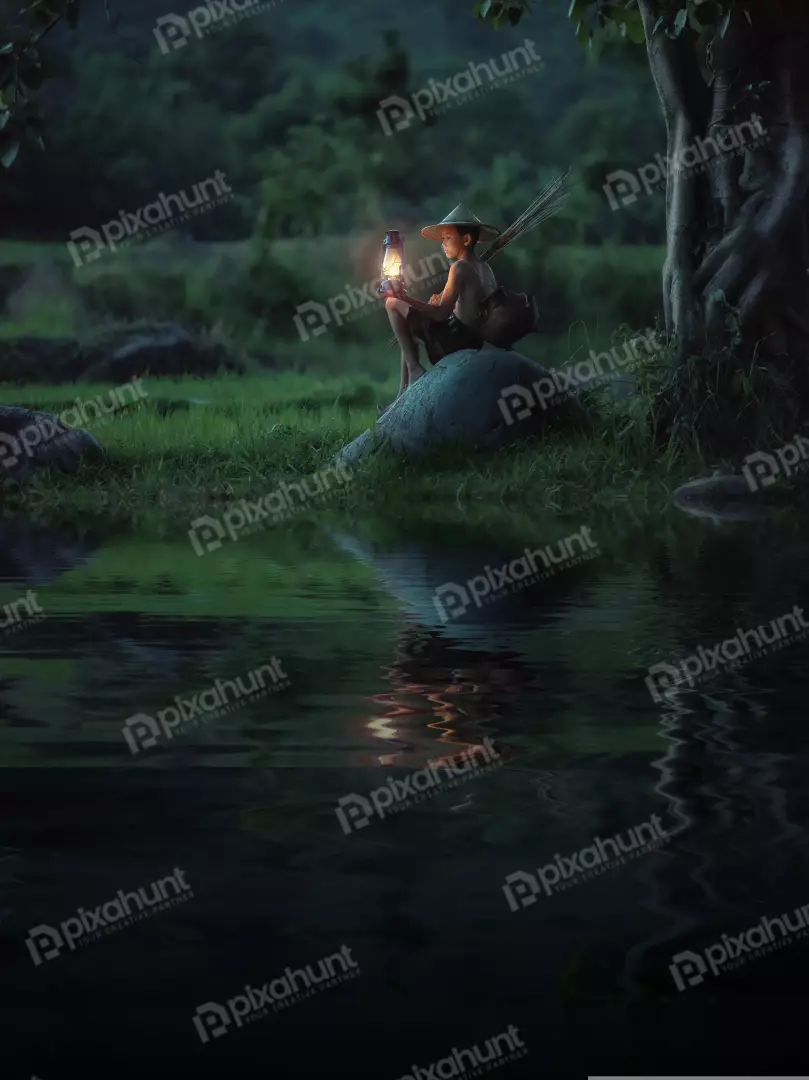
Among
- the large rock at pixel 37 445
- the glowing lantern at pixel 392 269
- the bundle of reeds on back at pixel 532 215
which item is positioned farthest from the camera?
the bundle of reeds on back at pixel 532 215

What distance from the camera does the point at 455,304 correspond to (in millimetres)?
16453

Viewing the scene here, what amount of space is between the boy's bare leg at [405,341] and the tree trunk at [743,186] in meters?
2.05

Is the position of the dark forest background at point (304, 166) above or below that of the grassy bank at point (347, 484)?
above

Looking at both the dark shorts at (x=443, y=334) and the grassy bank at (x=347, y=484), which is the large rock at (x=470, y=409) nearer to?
the grassy bank at (x=347, y=484)

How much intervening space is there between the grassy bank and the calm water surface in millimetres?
5200

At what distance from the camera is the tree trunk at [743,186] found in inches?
645

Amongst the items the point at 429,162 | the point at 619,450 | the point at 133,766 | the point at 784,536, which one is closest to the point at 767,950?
the point at 133,766

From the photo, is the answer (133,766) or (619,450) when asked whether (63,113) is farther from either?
(133,766)

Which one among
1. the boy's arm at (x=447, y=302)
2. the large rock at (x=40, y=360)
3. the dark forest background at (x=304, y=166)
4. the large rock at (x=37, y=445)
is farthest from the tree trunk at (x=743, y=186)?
the large rock at (x=40, y=360)

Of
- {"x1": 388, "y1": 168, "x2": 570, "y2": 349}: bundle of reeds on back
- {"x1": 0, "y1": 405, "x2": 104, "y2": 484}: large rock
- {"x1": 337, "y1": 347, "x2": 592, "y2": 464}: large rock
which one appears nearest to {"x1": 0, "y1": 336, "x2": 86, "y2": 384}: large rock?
{"x1": 0, "y1": 405, "x2": 104, "y2": 484}: large rock

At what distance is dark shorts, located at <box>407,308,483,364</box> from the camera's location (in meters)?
16.5

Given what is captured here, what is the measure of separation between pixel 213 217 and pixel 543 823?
3019cm

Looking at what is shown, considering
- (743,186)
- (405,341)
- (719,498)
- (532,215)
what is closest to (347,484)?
(405,341)

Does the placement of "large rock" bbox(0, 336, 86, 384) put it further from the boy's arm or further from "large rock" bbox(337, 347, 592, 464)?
"large rock" bbox(337, 347, 592, 464)
